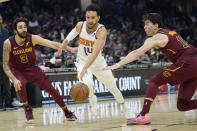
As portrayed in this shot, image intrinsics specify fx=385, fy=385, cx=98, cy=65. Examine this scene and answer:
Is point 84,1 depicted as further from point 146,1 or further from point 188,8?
point 188,8

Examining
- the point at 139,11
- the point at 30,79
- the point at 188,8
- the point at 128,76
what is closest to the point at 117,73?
the point at 128,76

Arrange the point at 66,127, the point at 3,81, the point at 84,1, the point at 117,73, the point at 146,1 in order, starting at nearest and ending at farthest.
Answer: the point at 66,127, the point at 3,81, the point at 117,73, the point at 84,1, the point at 146,1

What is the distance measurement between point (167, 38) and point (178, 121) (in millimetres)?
1693

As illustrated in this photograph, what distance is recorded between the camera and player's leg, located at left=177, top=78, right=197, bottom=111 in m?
6.75

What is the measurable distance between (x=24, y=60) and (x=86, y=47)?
1.30 metres

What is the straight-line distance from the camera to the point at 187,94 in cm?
674

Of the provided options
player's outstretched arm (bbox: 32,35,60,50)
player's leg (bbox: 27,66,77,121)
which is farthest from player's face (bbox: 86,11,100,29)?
player's leg (bbox: 27,66,77,121)

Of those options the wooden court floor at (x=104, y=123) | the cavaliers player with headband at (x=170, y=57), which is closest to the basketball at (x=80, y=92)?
the wooden court floor at (x=104, y=123)

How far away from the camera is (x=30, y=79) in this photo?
7961 millimetres

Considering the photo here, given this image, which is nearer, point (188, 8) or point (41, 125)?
point (41, 125)

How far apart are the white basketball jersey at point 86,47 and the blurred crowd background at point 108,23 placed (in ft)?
15.7

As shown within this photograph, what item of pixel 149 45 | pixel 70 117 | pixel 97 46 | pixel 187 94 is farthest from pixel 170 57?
pixel 70 117

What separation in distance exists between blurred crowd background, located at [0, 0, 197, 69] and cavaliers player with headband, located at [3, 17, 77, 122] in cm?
463

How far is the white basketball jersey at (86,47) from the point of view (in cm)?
774
